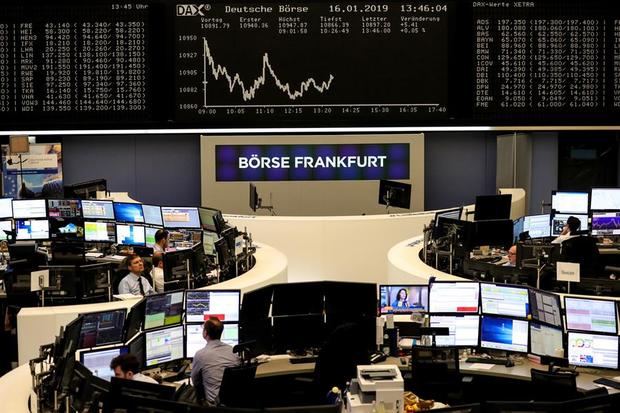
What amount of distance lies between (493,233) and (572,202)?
2.28 metres

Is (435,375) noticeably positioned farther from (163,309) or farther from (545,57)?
(545,57)

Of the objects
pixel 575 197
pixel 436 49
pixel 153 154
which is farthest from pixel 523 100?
pixel 153 154

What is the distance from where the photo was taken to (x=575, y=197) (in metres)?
12.5

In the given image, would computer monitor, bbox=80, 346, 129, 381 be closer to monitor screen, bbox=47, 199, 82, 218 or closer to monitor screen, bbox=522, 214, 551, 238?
monitor screen, bbox=47, 199, 82, 218

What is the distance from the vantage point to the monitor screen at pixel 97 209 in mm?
12281

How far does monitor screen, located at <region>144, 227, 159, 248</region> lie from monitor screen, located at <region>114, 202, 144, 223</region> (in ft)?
0.54

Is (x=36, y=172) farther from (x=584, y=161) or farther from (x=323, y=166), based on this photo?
(x=584, y=161)

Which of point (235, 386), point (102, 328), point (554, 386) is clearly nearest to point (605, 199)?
point (554, 386)

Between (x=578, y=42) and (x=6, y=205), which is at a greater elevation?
(x=578, y=42)

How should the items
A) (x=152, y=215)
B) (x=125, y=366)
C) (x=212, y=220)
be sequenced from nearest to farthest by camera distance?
(x=125, y=366) → (x=212, y=220) → (x=152, y=215)

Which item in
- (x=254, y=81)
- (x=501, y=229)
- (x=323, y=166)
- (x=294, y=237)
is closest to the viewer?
(x=254, y=81)

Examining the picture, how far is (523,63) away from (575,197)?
4.32 m

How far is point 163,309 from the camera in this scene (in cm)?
704

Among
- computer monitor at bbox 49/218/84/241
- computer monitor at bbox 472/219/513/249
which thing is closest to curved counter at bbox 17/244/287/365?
computer monitor at bbox 472/219/513/249
